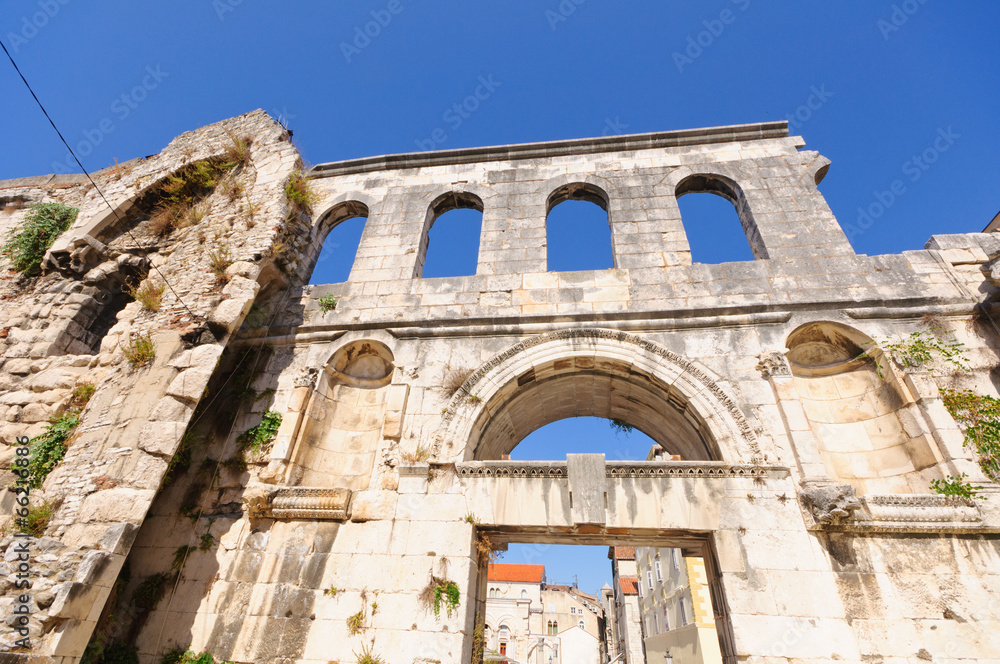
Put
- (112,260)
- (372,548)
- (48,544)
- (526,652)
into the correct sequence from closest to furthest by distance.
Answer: (48,544) → (372,548) → (112,260) → (526,652)

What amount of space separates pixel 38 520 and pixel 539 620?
47328 mm

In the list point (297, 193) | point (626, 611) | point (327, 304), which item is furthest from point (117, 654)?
point (626, 611)

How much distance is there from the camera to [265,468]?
19.6 feet

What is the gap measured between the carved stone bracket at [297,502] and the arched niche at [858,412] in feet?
19.2

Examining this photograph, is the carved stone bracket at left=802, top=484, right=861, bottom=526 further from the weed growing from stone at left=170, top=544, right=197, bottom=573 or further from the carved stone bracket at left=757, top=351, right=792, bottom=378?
the weed growing from stone at left=170, top=544, right=197, bottom=573

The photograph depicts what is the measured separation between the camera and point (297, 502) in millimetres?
5570

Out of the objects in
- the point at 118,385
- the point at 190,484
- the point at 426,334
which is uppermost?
the point at 426,334

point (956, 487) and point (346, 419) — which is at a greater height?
point (346, 419)

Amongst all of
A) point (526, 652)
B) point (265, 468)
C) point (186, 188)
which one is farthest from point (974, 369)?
point (526, 652)

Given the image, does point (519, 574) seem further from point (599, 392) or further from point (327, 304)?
point (327, 304)

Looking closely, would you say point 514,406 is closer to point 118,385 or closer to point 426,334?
point 426,334

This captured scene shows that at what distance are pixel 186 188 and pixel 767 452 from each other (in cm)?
1095

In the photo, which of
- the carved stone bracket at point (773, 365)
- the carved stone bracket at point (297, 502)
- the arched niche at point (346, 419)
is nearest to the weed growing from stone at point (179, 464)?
the carved stone bracket at point (297, 502)

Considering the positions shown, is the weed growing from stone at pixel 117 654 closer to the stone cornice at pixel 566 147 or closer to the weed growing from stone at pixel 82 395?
the weed growing from stone at pixel 82 395
